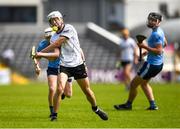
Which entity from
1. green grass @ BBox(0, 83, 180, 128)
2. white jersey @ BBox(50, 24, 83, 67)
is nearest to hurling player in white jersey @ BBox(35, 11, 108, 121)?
white jersey @ BBox(50, 24, 83, 67)

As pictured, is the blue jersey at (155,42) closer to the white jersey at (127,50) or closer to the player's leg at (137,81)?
the player's leg at (137,81)

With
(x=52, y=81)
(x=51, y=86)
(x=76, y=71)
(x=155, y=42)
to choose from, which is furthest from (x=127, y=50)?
(x=76, y=71)

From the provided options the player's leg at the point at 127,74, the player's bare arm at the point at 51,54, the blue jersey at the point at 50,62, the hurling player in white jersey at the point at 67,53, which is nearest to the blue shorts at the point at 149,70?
the blue jersey at the point at 50,62

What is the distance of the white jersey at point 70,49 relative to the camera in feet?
59.8

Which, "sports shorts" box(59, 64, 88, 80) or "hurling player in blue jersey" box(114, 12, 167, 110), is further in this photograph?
"hurling player in blue jersey" box(114, 12, 167, 110)

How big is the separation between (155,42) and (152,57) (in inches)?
18.4

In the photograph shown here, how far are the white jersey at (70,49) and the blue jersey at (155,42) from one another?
3.22m

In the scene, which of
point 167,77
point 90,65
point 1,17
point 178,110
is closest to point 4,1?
point 1,17

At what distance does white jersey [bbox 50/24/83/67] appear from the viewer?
18.2 m

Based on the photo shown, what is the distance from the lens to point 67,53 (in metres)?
18.3

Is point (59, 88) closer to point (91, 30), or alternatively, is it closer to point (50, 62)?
point (50, 62)

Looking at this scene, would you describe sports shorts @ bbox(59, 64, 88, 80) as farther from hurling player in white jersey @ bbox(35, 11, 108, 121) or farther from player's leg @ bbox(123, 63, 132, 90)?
player's leg @ bbox(123, 63, 132, 90)

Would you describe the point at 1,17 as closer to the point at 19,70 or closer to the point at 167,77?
the point at 19,70

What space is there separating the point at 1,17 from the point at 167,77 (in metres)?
20.3
